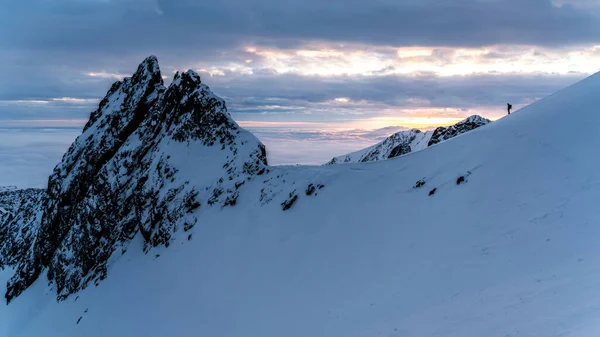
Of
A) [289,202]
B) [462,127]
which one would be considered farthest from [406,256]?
[462,127]

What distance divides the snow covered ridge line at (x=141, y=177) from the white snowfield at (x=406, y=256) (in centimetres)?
207

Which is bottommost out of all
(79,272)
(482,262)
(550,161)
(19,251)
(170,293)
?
(19,251)

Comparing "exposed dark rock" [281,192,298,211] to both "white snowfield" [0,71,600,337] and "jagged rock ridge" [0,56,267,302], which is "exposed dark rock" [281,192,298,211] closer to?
"white snowfield" [0,71,600,337]

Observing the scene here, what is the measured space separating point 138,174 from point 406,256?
29.0 meters

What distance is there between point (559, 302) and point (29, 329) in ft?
137

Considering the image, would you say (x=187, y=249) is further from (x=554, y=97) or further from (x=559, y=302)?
(x=554, y=97)

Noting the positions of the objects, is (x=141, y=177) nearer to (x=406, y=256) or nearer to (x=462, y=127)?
(x=406, y=256)

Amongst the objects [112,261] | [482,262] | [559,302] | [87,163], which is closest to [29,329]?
[112,261]

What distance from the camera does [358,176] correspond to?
30797 mm

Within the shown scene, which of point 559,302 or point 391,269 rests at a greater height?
point 559,302

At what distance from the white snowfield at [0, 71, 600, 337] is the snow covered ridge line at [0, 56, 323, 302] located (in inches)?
81.4

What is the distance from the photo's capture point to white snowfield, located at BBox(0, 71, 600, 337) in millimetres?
14133

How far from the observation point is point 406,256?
796 inches

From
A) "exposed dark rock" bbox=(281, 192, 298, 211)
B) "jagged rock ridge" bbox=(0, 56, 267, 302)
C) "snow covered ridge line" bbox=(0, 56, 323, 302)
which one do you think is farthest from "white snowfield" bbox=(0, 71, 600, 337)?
"jagged rock ridge" bbox=(0, 56, 267, 302)
